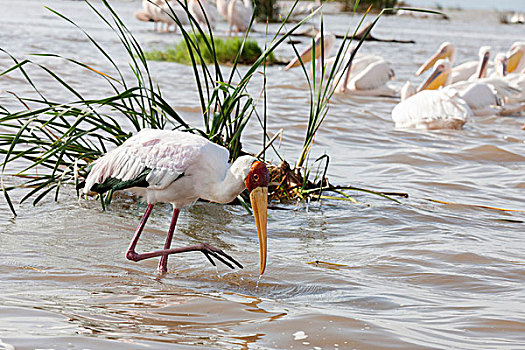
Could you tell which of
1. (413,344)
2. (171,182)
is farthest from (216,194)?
(413,344)

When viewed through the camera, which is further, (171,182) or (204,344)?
(171,182)

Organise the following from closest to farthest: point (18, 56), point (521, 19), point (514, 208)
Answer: point (514, 208) → point (18, 56) → point (521, 19)

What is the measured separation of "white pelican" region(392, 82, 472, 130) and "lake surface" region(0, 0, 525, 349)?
4.84 feet

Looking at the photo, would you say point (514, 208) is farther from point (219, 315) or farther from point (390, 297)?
point (219, 315)

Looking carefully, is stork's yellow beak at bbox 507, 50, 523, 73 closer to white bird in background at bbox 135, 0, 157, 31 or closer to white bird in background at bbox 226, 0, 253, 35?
white bird in background at bbox 226, 0, 253, 35

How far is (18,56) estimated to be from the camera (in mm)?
13367

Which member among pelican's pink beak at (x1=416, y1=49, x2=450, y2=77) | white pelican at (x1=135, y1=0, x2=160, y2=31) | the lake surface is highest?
Result: white pelican at (x1=135, y1=0, x2=160, y2=31)

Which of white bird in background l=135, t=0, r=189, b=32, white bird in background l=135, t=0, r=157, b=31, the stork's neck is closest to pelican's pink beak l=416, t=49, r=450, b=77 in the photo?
the stork's neck

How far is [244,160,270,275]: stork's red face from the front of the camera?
3.74 metres

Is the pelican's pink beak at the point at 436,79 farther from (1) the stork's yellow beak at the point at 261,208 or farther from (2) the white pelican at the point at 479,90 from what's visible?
(1) the stork's yellow beak at the point at 261,208

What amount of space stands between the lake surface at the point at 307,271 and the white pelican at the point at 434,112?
4.84ft

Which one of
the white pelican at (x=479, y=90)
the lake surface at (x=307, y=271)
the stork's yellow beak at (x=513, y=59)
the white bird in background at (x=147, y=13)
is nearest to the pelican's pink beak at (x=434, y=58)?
the stork's yellow beak at (x=513, y=59)

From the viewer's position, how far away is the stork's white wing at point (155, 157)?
3.92 meters

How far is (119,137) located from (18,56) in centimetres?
900
